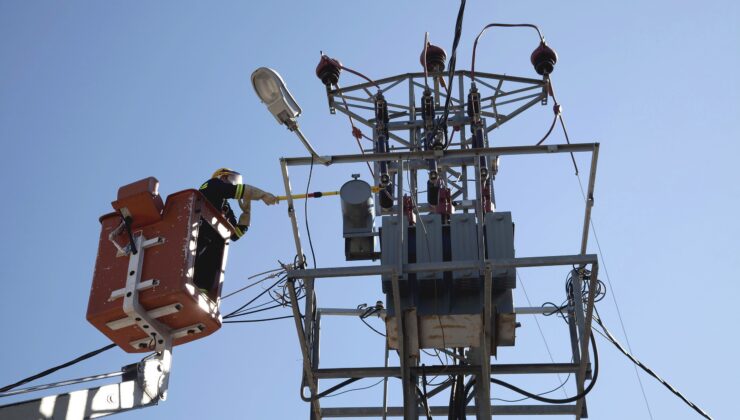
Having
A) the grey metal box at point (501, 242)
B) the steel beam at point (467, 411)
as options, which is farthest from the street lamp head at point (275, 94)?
the steel beam at point (467, 411)

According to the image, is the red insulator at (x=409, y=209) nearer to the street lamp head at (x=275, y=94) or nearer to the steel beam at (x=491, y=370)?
the steel beam at (x=491, y=370)

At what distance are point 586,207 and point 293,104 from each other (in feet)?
8.86

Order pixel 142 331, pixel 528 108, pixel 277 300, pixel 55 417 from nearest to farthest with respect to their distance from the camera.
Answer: pixel 55 417 → pixel 142 331 → pixel 277 300 → pixel 528 108

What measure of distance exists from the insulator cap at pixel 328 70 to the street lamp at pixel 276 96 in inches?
136

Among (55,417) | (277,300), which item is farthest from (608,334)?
(55,417)

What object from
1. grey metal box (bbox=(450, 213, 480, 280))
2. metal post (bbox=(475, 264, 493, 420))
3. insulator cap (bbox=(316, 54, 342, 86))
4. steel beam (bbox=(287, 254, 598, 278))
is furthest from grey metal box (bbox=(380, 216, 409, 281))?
insulator cap (bbox=(316, 54, 342, 86))

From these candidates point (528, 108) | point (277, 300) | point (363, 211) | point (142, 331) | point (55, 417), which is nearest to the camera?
point (55, 417)

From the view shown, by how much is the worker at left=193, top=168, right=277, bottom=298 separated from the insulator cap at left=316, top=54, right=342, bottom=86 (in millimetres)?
1670

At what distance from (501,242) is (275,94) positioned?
2321 mm

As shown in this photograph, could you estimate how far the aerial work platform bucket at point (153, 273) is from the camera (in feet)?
29.2

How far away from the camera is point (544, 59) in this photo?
12.0 m

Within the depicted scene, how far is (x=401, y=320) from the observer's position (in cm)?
912

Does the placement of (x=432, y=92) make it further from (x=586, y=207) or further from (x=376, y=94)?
(x=586, y=207)

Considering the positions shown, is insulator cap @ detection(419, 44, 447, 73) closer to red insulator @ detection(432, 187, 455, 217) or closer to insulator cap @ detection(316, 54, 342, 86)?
insulator cap @ detection(316, 54, 342, 86)
